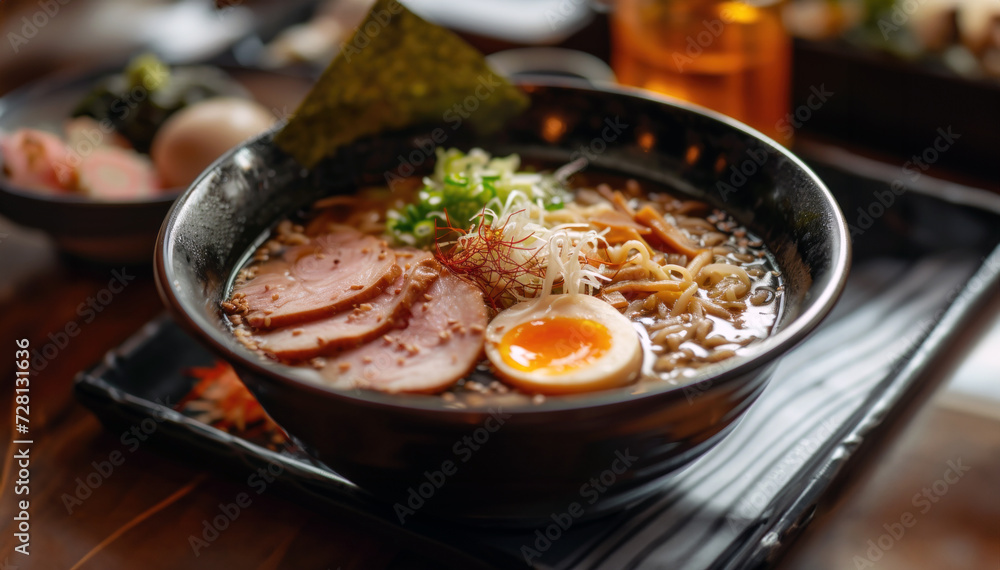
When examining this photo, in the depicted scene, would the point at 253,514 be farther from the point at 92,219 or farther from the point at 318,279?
the point at 92,219

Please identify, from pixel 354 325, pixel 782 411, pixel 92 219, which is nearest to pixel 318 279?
pixel 354 325

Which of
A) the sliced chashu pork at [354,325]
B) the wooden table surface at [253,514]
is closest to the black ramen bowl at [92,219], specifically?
the wooden table surface at [253,514]

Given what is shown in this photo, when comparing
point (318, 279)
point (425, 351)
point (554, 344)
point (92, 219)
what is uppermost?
point (554, 344)

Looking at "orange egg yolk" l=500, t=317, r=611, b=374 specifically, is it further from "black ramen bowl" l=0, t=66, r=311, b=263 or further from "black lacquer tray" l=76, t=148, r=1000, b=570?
"black ramen bowl" l=0, t=66, r=311, b=263

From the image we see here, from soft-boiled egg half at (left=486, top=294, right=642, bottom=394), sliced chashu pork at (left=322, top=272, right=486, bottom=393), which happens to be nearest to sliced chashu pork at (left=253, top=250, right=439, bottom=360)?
sliced chashu pork at (left=322, top=272, right=486, bottom=393)

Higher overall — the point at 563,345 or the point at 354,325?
the point at 563,345

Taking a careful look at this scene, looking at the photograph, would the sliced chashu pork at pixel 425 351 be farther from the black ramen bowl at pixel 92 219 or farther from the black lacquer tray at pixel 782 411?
the black ramen bowl at pixel 92 219
